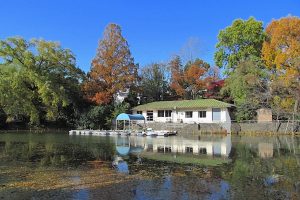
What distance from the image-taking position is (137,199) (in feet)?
31.0

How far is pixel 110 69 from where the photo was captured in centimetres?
4731

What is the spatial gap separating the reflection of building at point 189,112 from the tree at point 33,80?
36.2 feet

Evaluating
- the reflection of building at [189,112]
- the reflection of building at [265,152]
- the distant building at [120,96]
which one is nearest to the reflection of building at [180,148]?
the reflection of building at [265,152]

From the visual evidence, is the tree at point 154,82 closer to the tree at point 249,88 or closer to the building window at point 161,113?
the building window at point 161,113

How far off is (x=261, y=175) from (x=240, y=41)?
35.5 m

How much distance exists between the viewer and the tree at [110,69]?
154 ft

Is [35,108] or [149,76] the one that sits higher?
[149,76]

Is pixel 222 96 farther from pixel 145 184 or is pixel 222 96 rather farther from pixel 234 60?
pixel 145 184

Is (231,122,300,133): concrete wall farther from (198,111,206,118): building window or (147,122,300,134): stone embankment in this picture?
(198,111,206,118): building window

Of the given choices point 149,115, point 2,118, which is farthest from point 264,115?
point 2,118

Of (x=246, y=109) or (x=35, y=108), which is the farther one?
(x=35, y=108)

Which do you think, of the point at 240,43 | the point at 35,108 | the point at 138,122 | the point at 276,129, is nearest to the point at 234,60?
the point at 240,43

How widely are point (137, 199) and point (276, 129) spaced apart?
32450 millimetres

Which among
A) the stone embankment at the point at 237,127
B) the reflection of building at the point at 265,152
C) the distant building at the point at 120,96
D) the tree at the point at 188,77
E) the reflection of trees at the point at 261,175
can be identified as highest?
the tree at the point at 188,77
